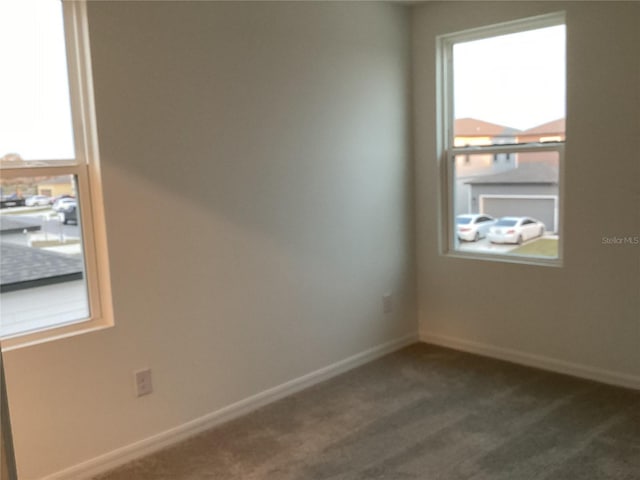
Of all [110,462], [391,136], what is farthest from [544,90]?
[110,462]

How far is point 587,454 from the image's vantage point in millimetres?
2730

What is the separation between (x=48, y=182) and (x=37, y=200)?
89mm

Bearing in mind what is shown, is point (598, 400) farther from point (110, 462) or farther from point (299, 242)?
point (110, 462)

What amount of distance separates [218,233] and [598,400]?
220 cm

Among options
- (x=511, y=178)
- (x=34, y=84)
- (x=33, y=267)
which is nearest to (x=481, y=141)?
(x=511, y=178)

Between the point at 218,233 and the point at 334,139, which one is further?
the point at 334,139

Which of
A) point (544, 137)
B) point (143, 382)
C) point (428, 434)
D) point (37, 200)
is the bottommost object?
point (428, 434)

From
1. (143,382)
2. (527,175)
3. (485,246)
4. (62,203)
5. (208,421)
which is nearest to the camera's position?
(62,203)

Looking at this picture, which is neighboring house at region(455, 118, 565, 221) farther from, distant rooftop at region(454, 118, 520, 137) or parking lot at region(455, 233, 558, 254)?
parking lot at region(455, 233, 558, 254)

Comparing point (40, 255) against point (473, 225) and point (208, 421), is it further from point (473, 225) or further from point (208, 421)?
point (473, 225)

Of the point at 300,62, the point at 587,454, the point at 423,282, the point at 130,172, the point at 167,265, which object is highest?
the point at 300,62

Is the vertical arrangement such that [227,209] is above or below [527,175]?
below

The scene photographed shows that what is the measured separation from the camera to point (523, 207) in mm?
3885

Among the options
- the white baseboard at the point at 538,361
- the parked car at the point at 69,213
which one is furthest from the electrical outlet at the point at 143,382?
the white baseboard at the point at 538,361
